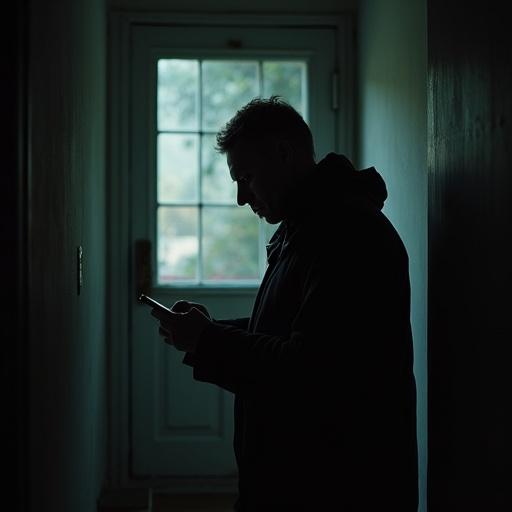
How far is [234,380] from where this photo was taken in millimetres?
1512

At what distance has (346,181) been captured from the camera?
1.63 meters

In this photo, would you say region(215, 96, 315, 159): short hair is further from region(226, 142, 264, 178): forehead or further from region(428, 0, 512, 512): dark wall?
region(428, 0, 512, 512): dark wall

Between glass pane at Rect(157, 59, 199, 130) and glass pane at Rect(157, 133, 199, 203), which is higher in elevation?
glass pane at Rect(157, 59, 199, 130)

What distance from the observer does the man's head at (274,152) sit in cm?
171

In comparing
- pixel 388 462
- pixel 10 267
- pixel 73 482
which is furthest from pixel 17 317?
pixel 73 482

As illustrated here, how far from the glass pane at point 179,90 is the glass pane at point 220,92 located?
0.13 ft

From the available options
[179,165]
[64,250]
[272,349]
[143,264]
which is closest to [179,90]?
[179,165]

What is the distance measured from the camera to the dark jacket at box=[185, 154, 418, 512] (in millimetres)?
1428

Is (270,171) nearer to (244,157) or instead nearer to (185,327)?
(244,157)

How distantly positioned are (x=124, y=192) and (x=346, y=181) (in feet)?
5.40

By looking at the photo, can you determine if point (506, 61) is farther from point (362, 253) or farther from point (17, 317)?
point (17, 317)

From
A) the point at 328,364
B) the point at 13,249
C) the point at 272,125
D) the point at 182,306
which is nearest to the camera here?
the point at 13,249

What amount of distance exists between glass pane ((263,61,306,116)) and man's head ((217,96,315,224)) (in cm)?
144

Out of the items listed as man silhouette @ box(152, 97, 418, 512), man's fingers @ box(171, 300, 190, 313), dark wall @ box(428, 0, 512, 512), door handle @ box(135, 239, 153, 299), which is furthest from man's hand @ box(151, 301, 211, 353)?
door handle @ box(135, 239, 153, 299)
